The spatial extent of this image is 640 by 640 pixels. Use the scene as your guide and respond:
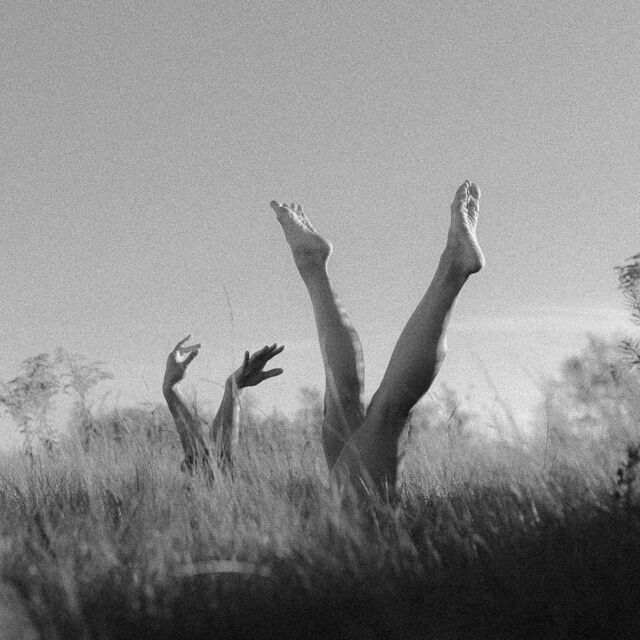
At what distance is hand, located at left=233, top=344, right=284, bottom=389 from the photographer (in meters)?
4.31

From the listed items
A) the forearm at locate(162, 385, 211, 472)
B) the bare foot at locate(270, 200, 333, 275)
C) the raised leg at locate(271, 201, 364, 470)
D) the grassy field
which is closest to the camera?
the grassy field

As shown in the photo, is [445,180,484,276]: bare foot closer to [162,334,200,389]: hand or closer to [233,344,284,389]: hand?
[233,344,284,389]: hand

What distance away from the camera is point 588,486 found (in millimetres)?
2379

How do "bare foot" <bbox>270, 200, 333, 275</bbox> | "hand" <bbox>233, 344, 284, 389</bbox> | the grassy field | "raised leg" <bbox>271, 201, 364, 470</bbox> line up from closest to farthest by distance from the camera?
the grassy field, "raised leg" <bbox>271, 201, 364, 470</bbox>, "bare foot" <bbox>270, 200, 333, 275</bbox>, "hand" <bbox>233, 344, 284, 389</bbox>

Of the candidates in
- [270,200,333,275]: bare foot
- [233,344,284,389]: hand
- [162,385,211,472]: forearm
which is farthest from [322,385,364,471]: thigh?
[233,344,284,389]: hand

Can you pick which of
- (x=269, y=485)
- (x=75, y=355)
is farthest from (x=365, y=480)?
(x=75, y=355)

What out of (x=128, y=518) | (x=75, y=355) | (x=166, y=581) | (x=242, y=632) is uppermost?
(x=75, y=355)

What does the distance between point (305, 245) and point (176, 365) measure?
5.86ft

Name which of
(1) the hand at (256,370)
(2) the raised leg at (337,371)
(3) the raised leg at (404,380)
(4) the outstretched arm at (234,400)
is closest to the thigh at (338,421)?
(2) the raised leg at (337,371)

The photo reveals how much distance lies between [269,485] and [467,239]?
1.30 meters

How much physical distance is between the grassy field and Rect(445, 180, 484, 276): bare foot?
74 centimetres

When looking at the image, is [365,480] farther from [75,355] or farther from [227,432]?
[75,355]

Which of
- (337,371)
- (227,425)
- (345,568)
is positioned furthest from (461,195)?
(345,568)

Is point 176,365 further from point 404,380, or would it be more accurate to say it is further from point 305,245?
point 404,380
